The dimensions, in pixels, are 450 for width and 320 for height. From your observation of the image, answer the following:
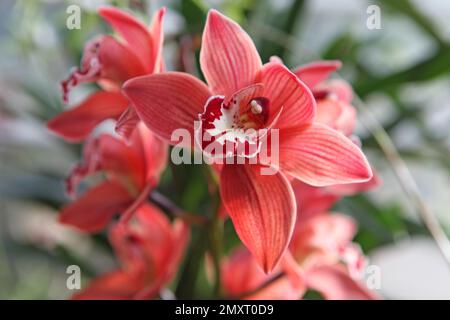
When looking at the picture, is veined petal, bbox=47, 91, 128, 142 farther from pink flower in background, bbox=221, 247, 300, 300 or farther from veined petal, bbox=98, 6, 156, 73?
pink flower in background, bbox=221, 247, 300, 300

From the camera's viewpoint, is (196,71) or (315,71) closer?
(315,71)

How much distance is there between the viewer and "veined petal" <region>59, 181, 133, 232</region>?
49 cm

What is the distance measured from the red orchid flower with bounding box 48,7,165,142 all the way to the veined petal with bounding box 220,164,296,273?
0.30ft

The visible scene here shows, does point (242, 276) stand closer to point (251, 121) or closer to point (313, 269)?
point (313, 269)

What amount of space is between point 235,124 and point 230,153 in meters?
0.03

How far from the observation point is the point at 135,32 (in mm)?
430

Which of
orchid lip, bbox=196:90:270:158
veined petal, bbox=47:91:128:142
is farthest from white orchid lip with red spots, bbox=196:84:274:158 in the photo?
veined petal, bbox=47:91:128:142

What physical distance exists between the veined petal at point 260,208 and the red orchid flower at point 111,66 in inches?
3.7

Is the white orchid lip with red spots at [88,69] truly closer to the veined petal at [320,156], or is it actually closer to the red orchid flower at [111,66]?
the red orchid flower at [111,66]

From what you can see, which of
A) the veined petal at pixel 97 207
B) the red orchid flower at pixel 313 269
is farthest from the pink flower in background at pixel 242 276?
the veined petal at pixel 97 207

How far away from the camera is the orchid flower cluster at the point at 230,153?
0.37 meters

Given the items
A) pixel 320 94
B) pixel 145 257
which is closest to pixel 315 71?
pixel 320 94

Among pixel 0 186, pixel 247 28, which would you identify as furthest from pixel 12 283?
pixel 247 28

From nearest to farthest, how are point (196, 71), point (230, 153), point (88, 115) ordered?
point (230, 153)
point (88, 115)
point (196, 71)
